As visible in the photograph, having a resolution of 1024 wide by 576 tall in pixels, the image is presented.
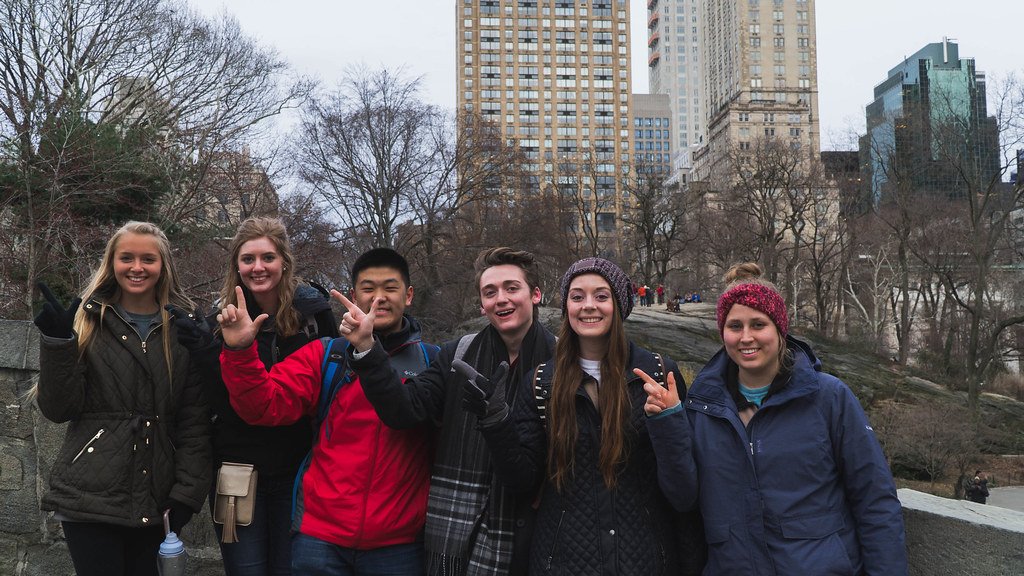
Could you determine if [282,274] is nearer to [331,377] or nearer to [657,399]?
[331,377]

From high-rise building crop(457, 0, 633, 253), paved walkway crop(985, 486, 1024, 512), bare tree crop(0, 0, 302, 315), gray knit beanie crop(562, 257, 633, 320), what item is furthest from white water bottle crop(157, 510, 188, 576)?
high-rise building crop(457, 0, 633, 253)

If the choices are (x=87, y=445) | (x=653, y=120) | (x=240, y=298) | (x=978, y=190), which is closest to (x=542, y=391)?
(x=240, y=298)

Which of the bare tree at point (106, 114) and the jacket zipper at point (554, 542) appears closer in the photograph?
the jacket zipper at point (554, 542)

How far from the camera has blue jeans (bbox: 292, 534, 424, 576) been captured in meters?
2.74

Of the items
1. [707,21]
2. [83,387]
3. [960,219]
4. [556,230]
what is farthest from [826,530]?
[707,21]

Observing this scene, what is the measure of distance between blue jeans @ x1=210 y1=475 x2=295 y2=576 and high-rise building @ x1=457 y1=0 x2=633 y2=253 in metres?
108

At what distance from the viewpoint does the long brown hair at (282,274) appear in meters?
3.16

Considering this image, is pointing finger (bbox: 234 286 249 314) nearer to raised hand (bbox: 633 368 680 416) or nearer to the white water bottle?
the white water bottle

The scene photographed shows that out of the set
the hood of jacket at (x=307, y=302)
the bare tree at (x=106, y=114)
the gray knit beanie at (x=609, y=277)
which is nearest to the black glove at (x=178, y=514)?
the hood of jacket at (x=307, y=302)

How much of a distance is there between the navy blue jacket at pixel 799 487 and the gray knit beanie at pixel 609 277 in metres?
0.51

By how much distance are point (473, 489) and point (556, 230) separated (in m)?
→ 34.0

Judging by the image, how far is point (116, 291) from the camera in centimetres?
306

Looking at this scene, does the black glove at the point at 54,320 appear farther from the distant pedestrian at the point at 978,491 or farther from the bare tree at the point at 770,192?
the bare tree at the point at 770,192

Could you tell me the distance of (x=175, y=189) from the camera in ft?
52.6
